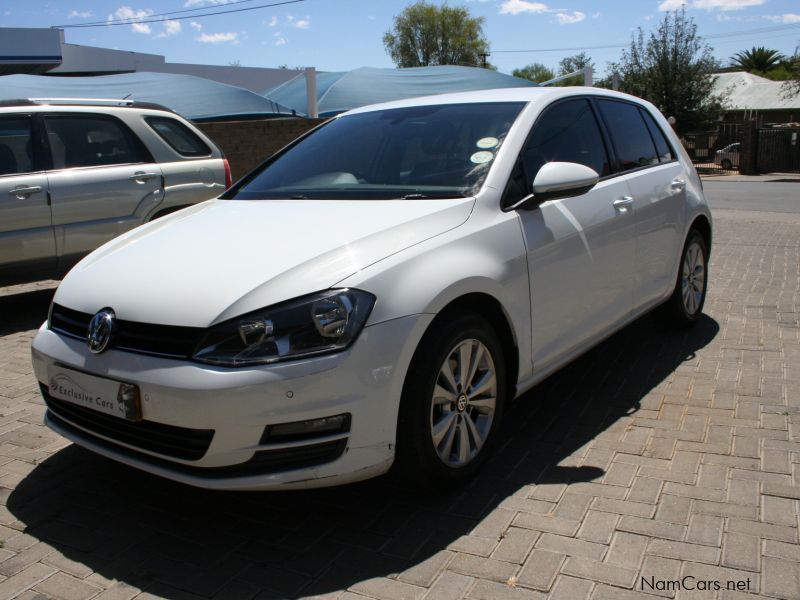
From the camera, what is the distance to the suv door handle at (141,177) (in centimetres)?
708

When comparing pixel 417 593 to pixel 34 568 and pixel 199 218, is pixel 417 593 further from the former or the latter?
pixel 199 218

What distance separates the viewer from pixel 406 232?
3.19 meters

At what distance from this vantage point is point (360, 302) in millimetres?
2838

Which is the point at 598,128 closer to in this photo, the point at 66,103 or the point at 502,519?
the point at 502,519

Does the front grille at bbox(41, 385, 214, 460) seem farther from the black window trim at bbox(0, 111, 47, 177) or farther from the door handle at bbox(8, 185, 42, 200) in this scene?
the black window trim at bbox(0, 111, 47, 177)

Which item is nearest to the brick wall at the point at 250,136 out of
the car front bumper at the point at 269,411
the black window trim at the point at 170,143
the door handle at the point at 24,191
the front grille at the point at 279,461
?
the black window trim at the point at 170,143

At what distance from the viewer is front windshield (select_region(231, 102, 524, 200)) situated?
375 cm

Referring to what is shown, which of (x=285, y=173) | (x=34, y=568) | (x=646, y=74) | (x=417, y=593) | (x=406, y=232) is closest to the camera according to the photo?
(x=417, y=593)

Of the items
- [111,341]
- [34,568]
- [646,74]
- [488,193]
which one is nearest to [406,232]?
[488,193]

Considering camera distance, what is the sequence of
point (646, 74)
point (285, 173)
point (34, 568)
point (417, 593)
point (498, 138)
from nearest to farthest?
point (417, 593) → point (34, 568) → point (498, 138) → point (285, 173) → point (646, 74)

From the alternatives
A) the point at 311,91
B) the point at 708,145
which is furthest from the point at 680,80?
the point at 311,91

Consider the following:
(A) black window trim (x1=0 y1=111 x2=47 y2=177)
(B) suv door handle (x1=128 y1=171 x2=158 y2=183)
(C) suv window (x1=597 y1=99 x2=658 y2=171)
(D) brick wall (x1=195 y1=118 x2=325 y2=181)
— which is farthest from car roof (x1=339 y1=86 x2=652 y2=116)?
(D) brick wall (x1=195 y1=118 x2=325 y2=181)

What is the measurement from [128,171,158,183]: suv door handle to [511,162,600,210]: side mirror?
15.0 feet

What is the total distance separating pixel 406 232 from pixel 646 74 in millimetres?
38447
